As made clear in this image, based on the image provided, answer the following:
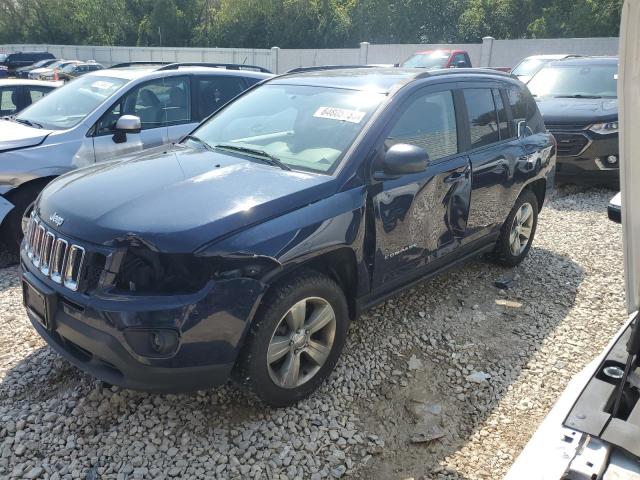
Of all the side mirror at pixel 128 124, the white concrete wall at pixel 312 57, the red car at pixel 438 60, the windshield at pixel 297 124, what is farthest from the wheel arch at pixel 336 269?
the white concrete wall at pixel 312 57

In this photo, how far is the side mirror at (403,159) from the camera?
3.16 meters

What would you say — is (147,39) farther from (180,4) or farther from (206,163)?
(206,163)

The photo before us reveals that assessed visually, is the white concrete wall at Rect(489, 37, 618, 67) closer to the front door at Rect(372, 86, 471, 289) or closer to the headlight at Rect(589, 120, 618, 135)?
the headlight at Rect(589, 120, 618, 135)

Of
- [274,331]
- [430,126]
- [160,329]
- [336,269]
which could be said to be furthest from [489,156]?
[160,329]

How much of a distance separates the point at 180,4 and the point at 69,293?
5474 centimetres

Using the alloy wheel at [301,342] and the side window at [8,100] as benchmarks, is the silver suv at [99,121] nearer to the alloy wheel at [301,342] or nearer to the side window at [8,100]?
the side window at [8,100]

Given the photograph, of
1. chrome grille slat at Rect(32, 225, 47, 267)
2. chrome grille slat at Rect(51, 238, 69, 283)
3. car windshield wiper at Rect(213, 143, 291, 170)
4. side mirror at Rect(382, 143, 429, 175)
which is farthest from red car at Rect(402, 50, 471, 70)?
chrome grille slat at Rect(51, 238, 69, 283)

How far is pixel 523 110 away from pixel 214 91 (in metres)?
3.37

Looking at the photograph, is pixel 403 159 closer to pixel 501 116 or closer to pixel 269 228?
pixel 269 228

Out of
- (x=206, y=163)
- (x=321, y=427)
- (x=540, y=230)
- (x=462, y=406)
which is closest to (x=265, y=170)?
(x=206, y=163)

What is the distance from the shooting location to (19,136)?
498cm

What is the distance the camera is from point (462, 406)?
3.20m

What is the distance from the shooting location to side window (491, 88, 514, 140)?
14.8 feet

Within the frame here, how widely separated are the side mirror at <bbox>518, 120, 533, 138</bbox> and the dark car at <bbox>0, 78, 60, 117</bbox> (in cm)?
584
